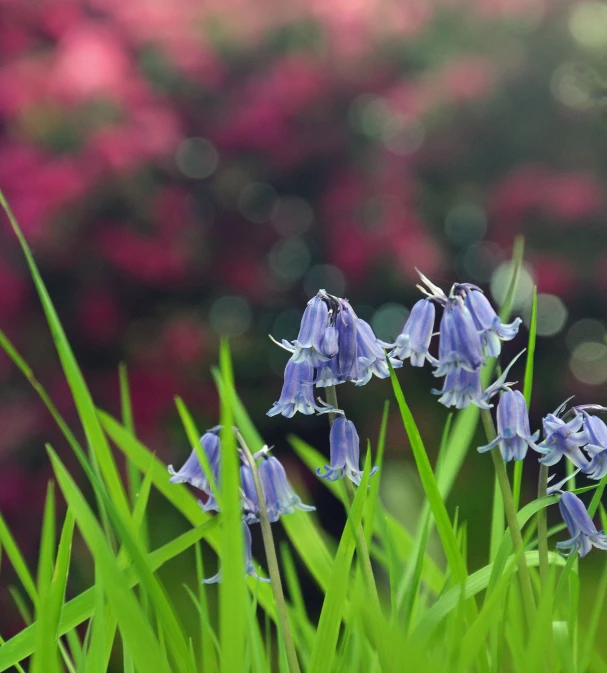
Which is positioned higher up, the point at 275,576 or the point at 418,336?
the point at 418,336

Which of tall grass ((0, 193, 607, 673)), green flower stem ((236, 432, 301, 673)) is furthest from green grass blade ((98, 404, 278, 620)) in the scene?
green flower stem ((236, 432, 301, 673))

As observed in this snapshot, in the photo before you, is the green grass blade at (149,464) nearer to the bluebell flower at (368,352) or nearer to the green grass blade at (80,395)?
the green grass blade at (80,395)

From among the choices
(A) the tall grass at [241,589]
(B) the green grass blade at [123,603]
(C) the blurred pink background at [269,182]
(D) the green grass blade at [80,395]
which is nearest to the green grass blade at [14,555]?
(A) the tall grass at [241,589]

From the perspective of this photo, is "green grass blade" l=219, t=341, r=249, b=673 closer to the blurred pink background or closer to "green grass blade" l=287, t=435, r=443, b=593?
"green grass blade" l=287, t=435, r=443, b=593

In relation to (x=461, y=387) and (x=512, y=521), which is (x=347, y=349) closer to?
(x=461, y=387)

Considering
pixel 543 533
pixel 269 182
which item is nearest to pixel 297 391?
pixel 543 533

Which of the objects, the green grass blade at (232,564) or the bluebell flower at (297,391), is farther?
the bluebell flower at (297,391)

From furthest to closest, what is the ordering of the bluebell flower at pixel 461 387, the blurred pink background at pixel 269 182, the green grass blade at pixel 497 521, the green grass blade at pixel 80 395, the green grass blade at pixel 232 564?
1. the blurred pink background at pixel 269 182
2. the green grass blade at pixel 497 521
3. the bluebell flower at pixel 461 387
4. the green grass blade at pixel 80 395
5. the green grass blade at pixel 232 564
